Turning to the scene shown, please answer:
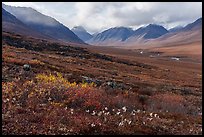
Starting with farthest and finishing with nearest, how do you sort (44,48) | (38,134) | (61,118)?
(44,48), (61,118), (38,134)

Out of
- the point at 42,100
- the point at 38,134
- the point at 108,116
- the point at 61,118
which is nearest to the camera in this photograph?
the point at 38,134

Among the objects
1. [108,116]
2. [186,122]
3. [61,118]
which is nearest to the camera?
[61,118]

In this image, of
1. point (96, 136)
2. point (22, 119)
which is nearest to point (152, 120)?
point (96, 136)

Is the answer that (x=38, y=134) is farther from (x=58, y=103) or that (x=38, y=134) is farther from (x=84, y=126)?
(x=58, y=103)

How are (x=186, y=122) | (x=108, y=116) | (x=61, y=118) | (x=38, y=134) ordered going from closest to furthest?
(x=38, y=134), (x=61, y=118), (x=108, y=116), (x=186, y=122)

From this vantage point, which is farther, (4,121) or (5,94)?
(5,94)

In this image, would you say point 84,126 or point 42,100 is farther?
Result: point 42,100

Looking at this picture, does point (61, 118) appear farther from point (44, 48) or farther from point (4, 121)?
point (44, 48)

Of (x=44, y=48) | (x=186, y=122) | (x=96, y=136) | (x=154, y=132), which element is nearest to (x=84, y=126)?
(x=96, y=136)

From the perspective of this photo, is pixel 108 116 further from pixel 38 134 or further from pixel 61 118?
pixel 38 134
